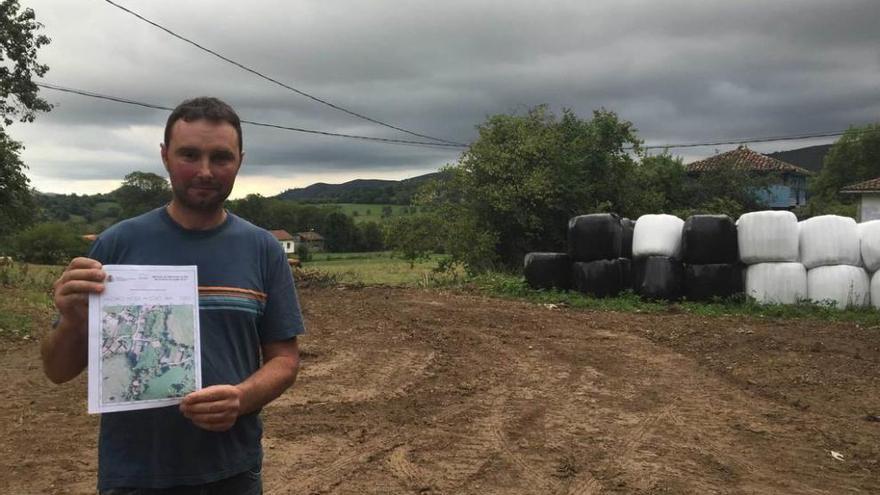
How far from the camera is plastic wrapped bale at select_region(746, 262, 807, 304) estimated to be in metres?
10.6

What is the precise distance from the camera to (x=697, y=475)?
4156 mm

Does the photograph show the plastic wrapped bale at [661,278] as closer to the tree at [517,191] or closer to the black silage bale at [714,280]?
the black silage bale at [714,280]

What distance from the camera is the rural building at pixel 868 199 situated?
105 ft

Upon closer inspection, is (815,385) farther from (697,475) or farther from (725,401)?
(697,475)

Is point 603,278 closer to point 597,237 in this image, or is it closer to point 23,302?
point 597,237

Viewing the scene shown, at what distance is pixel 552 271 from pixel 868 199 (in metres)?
28.5

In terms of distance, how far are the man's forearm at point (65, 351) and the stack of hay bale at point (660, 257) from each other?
10756mm

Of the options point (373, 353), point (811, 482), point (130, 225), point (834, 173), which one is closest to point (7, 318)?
point (373, 353)

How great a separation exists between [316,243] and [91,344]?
1681 inches

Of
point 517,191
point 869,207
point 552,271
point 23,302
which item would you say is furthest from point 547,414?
point 869,207

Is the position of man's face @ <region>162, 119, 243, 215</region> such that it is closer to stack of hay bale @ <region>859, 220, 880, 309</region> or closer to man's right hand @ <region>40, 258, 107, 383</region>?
man's right hand @ <region>40, 258, 107, 383</region>

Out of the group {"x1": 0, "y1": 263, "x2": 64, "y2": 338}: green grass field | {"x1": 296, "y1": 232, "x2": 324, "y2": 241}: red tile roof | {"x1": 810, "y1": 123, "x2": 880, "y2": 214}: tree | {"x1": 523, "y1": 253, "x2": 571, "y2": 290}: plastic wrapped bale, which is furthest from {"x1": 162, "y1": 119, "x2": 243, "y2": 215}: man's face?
{"x1": 810, "y1": 123, "x2": 880, "y2": 214}: tree

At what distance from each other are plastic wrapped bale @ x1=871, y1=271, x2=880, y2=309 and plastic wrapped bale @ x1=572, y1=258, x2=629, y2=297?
3931 mm

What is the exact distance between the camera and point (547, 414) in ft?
17.8
